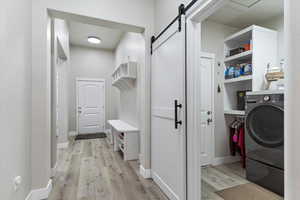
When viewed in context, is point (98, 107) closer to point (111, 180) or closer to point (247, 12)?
point (111, 180)

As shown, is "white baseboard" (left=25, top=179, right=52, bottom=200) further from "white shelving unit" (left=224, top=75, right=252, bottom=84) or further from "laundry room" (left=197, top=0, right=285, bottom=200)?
"white shelving unit" (left=224, top=75, right=252, bottom=84)

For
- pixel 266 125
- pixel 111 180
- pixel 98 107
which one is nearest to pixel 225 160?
pixel 266 125

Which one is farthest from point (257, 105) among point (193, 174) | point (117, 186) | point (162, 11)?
point (117, 186)

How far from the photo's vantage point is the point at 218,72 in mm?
2994

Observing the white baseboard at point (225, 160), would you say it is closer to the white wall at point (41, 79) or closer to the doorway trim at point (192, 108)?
the doorway trim at point (192, 108)

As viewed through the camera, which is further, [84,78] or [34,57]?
[84,78]

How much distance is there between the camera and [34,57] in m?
1.89

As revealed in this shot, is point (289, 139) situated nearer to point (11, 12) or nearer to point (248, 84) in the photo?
point (11, 12)

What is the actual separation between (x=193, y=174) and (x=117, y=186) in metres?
1.20

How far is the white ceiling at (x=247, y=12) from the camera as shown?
235cm

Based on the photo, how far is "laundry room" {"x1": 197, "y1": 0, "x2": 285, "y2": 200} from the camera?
79.0 inches

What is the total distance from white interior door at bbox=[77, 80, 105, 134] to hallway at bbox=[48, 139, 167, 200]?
2368 mm

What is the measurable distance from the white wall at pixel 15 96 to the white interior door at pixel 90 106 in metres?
4.23

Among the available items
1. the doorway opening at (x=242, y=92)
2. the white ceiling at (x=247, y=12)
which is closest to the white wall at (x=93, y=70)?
the doorway opening at (x=242, y=92)
